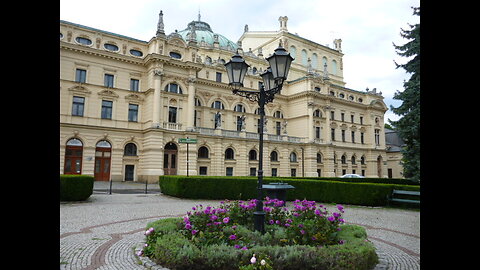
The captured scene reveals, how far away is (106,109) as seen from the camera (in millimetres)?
31438

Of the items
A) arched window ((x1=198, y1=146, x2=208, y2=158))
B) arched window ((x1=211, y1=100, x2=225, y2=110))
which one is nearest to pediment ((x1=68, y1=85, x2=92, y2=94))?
arched window ((x1=198, y1=146, x2=208, y2=158))

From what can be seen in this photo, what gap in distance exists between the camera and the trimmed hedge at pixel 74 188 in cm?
1577

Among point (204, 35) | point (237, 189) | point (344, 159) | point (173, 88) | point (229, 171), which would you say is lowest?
point (237, 189)

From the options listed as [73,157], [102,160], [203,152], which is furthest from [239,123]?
[73,157]

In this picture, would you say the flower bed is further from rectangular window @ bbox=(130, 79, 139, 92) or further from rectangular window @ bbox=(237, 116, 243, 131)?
rectangular window @ bbox=(237, 116, 243, 131)

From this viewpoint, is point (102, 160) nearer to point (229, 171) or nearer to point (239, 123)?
point (229, 171)

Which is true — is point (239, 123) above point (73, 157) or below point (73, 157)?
above

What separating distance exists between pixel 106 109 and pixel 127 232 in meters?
25.3

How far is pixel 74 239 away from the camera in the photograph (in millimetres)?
8281

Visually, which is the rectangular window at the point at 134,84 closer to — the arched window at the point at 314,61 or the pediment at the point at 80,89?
the pediment at the point at 80,89

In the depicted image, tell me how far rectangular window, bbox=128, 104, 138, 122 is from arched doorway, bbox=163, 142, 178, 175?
483 centimetres
